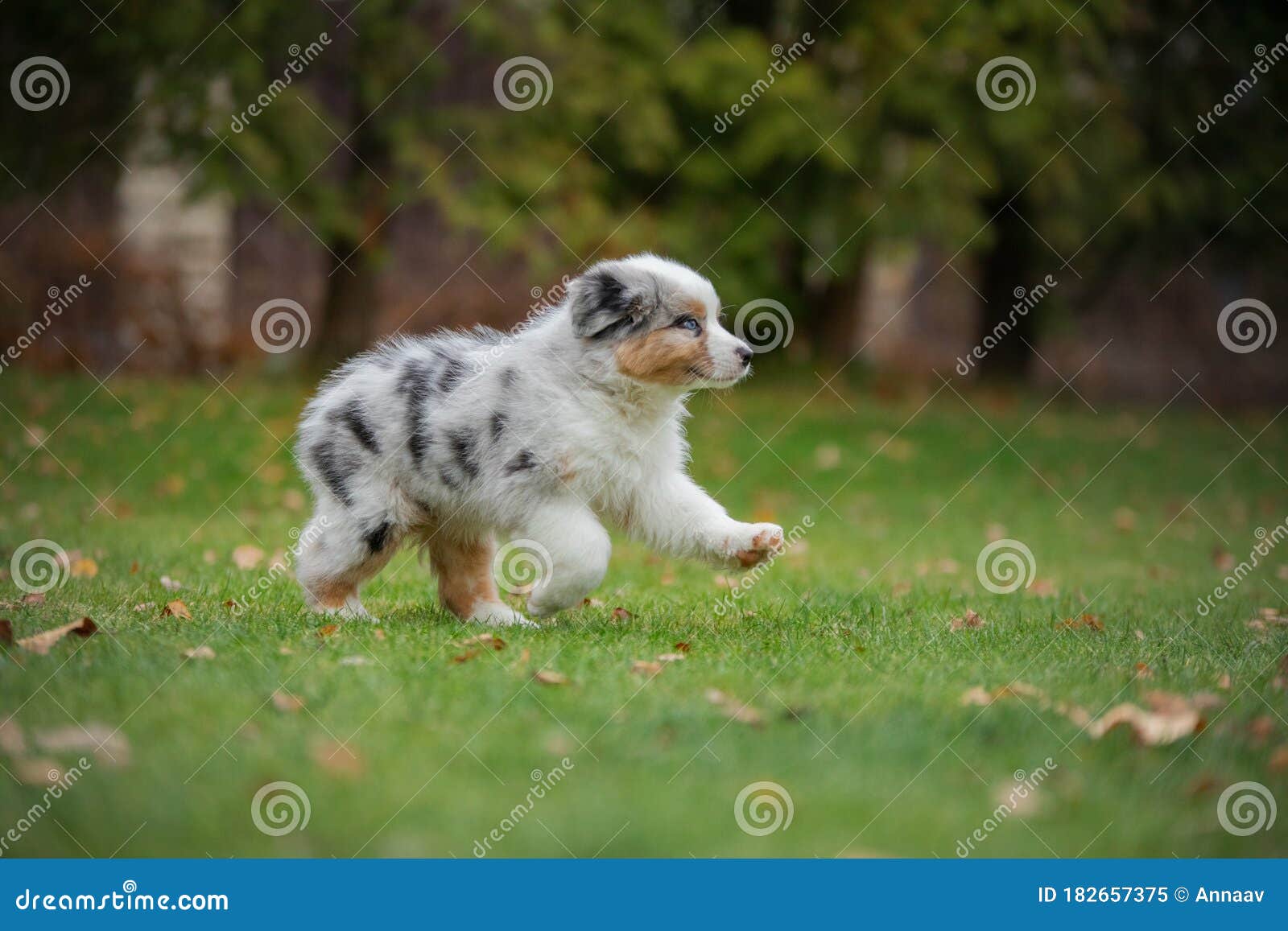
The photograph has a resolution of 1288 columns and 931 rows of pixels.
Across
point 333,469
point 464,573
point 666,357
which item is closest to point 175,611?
point 333,469

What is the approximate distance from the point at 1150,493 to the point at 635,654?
415 inches

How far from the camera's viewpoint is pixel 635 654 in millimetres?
5145

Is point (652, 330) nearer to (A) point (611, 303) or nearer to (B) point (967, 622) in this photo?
(A) point (611, 303)

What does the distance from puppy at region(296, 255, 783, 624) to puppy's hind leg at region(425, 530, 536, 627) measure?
197 millimetres

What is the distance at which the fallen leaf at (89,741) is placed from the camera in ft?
12.6

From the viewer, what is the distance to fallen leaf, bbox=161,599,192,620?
227 inches

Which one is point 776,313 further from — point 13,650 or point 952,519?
point 13,650

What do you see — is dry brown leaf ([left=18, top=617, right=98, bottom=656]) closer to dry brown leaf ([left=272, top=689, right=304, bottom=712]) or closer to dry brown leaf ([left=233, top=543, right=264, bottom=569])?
dry brown leaf ([left=272, top=689, right=304, bottom=712])

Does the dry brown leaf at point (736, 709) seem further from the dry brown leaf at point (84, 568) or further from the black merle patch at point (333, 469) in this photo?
the dry brown leaf at point (84, 568)

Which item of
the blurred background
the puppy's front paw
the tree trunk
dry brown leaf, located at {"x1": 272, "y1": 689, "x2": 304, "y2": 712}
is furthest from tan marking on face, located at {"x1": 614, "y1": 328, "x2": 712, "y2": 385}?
the tree trunk

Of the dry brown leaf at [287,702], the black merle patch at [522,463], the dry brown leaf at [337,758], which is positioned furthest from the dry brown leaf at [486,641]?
the dry brown leaf at [337,758]

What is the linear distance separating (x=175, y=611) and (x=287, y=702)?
1.80m

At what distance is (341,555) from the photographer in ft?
19.1

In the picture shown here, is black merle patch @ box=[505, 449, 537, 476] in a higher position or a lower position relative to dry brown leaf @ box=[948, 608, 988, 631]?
lower
